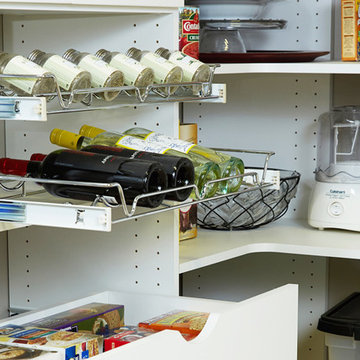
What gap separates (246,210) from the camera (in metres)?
2.14

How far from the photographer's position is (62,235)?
5.78ft

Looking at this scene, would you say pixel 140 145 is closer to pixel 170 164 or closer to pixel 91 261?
pixel 170 164

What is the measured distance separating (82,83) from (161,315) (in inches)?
19.1

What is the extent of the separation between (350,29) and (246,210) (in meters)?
0.52

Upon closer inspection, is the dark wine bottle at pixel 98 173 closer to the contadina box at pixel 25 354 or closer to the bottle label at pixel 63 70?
the bottle label at pixel 63 70

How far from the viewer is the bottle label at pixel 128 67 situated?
1.43m

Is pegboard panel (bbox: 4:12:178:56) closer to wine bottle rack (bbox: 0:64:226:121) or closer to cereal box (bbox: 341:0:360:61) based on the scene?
wine bottle rack (bbox: 0:64:226:121)

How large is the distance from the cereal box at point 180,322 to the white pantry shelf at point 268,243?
0.20 metres

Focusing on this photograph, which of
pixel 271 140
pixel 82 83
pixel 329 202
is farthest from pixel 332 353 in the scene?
pixel 82 83

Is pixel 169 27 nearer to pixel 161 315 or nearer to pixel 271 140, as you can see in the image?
pixel 161 315

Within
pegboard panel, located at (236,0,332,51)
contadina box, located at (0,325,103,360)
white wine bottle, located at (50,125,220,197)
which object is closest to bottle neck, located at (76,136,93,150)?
white wine bottle, located at (50,125,220,197)

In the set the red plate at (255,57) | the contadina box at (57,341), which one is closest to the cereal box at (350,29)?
the red plate at (255,57)

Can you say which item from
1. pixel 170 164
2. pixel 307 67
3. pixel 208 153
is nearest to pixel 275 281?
pixel 307 67

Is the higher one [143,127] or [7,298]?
[143,127]
